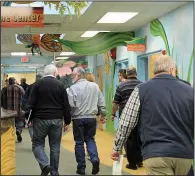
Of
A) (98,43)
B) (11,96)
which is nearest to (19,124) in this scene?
(11,96)

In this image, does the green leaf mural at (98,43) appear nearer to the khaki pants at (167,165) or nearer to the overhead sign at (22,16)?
the overhead sign at (22,16)

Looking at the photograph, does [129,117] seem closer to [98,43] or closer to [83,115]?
[83,115]

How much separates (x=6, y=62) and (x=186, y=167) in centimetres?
1660

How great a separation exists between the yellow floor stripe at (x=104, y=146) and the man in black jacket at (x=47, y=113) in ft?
4.30

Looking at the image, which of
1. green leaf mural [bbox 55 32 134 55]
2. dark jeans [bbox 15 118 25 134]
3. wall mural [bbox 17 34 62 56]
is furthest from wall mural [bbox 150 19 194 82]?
dark jeans [bbox 15 118 25 134]

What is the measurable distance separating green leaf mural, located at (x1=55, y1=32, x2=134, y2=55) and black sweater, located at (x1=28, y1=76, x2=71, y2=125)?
430cm

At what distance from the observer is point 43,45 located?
9227mm

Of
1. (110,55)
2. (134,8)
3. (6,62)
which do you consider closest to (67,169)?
(134,8)

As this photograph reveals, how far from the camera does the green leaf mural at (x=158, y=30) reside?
6.40 m

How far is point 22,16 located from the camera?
614 cm

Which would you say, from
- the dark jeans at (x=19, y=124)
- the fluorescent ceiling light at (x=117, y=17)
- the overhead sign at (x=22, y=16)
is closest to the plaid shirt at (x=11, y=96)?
the dark jeans at (x=19, y=124)

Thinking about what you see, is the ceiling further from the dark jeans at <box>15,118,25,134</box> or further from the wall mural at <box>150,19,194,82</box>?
the dark jeans at <box>15,118,25,134</box>

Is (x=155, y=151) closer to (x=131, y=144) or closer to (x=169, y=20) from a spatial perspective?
(x=131, y=144)

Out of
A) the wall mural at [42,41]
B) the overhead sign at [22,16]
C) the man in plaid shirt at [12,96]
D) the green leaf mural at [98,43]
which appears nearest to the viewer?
the overhead sign at [22,16]
